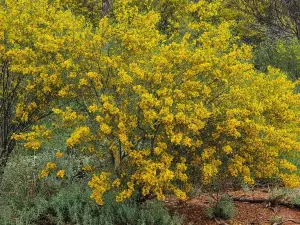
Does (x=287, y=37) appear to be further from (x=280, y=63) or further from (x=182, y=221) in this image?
(x=182, y=221)

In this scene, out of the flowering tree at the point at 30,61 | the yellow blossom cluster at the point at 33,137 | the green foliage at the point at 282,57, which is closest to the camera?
the yellow blossom cluster at the point at 33,137

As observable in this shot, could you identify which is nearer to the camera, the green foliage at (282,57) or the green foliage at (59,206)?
the green foliage at (59,206)

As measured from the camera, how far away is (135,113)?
18.9ft

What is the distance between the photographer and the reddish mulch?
6709mm

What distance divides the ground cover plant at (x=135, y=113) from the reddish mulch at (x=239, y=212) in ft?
0.82

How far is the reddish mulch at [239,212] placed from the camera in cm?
671

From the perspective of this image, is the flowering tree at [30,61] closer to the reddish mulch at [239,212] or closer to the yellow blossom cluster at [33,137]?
the yellow blossom cluster at [33,137]

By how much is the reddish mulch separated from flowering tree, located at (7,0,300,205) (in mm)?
826

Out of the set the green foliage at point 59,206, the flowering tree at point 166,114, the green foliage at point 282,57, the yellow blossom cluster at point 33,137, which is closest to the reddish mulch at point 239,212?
the green foliage at point 59,206

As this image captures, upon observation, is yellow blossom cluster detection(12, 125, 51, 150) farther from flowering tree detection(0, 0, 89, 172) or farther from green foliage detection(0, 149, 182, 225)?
green foliage detection(0, 149, 182, 225)

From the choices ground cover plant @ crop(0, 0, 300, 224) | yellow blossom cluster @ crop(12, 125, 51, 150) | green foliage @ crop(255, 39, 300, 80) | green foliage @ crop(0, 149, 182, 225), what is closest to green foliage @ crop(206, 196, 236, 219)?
ground cover plant @ crop(0, 0, 300, 224)

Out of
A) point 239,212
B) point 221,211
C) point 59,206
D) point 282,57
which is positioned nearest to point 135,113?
point 59,206

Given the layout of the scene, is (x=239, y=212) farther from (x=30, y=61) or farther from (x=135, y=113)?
(x=30, y=61)

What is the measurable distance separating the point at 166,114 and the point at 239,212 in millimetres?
2545
